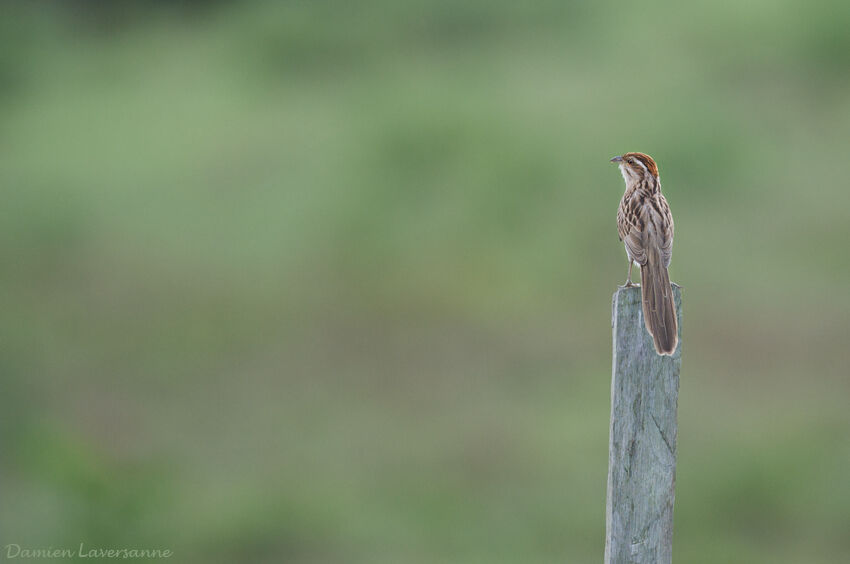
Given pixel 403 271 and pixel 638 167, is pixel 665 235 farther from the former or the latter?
pixel 403 271

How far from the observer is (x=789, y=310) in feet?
42.4

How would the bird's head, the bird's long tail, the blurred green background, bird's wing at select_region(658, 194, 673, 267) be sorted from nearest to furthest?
the bird's long tail < bird's wing at select_region(658, 194, 673, 267) < the bird's head < the blurred green background

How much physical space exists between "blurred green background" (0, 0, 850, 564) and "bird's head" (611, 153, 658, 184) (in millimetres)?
3760

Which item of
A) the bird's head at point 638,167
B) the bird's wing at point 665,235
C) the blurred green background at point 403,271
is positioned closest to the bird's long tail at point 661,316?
the bird's wing at point 665,235

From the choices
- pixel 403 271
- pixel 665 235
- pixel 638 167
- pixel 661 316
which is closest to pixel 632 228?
pixel 665 235

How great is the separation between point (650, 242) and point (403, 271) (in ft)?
28.0

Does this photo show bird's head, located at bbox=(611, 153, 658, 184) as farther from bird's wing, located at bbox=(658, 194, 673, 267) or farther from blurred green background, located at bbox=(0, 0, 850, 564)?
blurred green background, located at bbox=(0, 0, 850, 564)

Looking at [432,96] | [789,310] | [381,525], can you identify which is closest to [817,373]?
[789,310]

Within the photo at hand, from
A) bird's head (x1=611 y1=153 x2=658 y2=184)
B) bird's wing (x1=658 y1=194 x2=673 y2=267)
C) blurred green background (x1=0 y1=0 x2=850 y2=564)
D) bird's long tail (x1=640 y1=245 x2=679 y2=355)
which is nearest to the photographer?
bird's long tail (x1=640 y1=245 x2=679 y2=355)

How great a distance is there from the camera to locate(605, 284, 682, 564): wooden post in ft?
12.1

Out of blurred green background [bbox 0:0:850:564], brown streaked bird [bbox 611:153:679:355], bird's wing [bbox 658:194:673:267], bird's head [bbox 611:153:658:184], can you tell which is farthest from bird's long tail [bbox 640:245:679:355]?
blurred green background [bbox 0:0:850:564]

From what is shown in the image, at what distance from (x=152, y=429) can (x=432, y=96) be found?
28.2 feet

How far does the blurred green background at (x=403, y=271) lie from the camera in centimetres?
940

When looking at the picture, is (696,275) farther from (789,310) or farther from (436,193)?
(436,193)
